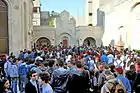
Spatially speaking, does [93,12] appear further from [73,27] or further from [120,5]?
[120,5]

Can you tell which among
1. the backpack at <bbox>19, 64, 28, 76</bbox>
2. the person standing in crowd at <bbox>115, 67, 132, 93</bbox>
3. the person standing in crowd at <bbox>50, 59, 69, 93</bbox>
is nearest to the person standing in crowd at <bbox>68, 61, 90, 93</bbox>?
the person standing in crowd at <bbox>50, 59, 69, 93</bbox>

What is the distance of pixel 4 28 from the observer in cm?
2648

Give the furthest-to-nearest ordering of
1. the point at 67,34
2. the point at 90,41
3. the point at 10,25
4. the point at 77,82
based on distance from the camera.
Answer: the point at 67,34 → the point at 90,41 → the point at 10,25 → the point at 77,82

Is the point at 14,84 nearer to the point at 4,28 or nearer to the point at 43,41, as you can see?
the point at 4,28

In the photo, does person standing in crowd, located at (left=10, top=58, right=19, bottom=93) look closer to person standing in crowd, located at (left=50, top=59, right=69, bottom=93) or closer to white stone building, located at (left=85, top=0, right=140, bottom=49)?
person standing in crowd, located at (left=50, top=59, right=69, bottom=93)

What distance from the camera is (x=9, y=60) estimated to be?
45.5 feet

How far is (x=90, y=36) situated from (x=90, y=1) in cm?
1244

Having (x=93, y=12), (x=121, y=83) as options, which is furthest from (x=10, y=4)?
(x=93, y=12)

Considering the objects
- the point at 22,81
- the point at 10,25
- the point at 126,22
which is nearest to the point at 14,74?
the point at 22,81

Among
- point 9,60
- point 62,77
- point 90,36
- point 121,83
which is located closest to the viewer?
point 121,83

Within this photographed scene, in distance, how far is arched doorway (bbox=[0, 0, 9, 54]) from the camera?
2625 centimetres

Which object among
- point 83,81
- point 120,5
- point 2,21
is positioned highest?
point 120,5

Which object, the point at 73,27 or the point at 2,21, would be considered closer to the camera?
the point at 2,21

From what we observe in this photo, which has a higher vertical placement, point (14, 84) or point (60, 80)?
point (60, 80)
